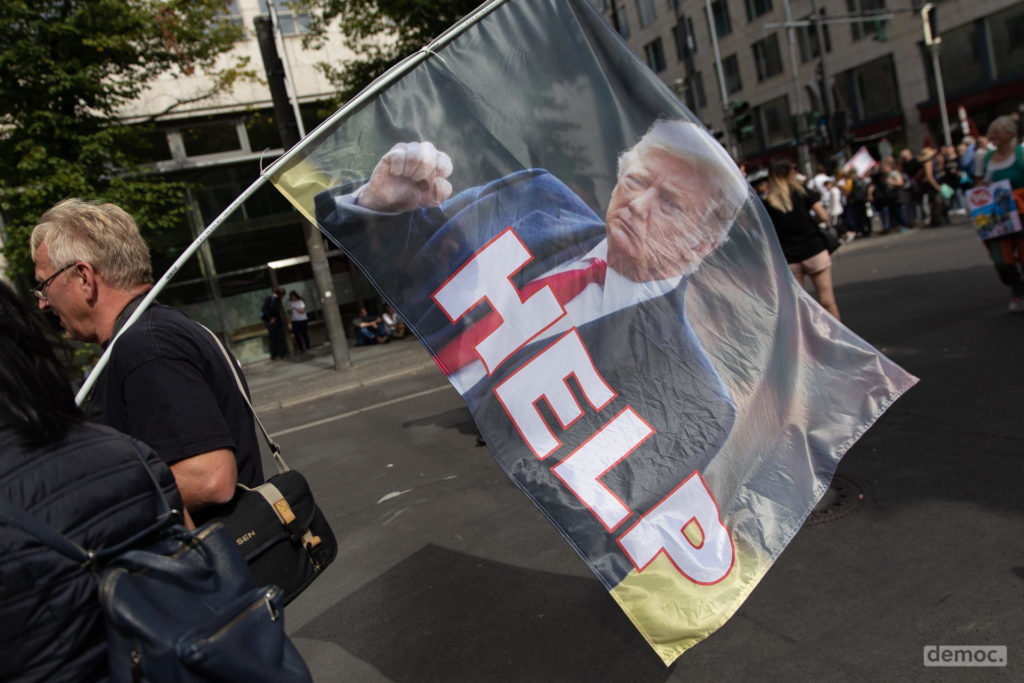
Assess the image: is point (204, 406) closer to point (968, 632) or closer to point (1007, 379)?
point (968, 632)

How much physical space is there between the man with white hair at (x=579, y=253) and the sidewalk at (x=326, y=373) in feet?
30.4

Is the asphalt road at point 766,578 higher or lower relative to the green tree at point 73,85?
lower

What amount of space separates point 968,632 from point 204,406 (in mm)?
2793

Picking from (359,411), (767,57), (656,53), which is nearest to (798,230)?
(359,411)

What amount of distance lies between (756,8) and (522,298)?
142ft

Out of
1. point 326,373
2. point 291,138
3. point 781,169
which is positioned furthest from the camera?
point 326,373

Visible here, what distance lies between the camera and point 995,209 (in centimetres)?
761

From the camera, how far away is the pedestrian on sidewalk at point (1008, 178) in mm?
7496

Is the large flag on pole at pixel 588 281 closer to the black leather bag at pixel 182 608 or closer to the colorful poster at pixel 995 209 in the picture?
the black leather bag at pixel 182 608

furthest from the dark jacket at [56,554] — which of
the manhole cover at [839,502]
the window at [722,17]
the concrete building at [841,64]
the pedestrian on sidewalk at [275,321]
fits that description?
the window at [722,17]

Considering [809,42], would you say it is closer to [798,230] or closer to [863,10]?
[863,10]

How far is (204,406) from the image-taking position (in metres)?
2.00

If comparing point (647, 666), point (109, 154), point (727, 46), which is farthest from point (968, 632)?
point (727, 46)

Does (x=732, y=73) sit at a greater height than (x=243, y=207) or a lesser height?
greater
